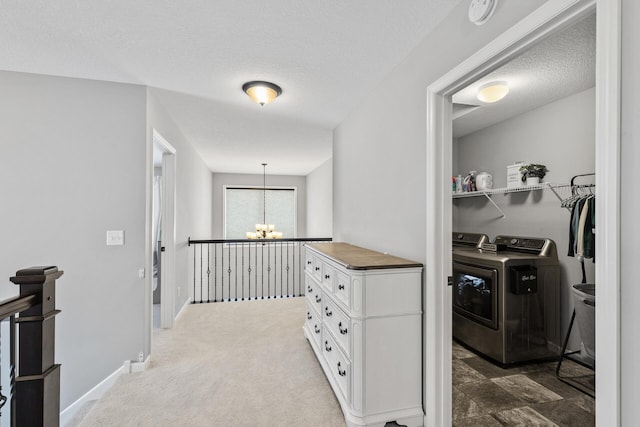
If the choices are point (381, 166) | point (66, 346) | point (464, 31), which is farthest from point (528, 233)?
point (66, 346)

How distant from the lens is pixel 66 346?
2.48 m

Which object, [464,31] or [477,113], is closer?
[464,31]

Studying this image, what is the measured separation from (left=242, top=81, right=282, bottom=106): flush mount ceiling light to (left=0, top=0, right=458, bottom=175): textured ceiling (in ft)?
0.25

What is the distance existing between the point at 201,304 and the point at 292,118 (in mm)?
3088

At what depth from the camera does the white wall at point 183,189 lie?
3.04m

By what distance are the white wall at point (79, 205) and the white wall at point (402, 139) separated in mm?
1956

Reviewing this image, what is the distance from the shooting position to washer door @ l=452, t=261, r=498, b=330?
2676mm

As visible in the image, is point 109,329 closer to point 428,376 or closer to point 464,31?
point 428,376

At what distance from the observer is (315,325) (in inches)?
113

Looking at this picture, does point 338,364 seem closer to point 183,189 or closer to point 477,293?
point 477,293

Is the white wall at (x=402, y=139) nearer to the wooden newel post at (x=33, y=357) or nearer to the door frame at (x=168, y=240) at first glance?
the wooden newel post at (x=33, y=357)

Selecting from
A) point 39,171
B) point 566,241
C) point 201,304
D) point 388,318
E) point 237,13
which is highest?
point 237,13

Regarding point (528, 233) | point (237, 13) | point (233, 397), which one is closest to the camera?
point (237, 13)

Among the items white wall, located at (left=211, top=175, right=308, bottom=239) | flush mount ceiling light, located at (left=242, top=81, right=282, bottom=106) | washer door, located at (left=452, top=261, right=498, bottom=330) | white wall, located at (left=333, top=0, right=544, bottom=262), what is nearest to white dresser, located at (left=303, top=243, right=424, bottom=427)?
white wall, located at (left=333, top=0, right=544, bottom=262)
